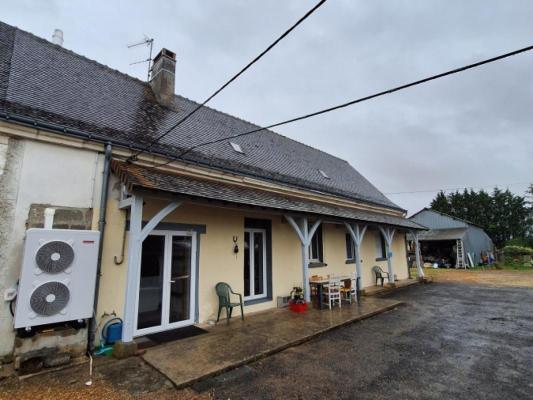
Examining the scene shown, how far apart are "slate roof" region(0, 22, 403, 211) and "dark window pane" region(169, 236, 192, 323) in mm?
2012

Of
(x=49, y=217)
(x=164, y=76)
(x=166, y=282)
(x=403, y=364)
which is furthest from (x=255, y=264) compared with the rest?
(x=164, y=76)

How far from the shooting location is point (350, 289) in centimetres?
848

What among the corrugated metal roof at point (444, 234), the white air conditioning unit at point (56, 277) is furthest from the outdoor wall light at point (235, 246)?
the corrugated metal roof at point (444, 234)

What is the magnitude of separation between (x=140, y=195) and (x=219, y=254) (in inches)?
103

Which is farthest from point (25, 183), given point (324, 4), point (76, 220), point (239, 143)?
point (239, 143)

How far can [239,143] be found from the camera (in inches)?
373

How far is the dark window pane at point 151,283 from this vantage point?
5.31m

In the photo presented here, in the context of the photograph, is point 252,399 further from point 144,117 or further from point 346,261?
point 346,261

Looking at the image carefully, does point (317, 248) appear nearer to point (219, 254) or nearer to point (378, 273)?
point (378, 273)

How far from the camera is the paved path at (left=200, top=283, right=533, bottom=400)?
3270mm

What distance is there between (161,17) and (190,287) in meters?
5.05

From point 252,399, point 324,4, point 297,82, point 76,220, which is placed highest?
point 297,82

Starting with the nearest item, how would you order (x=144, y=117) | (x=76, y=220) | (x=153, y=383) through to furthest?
1. (x=153, y=383)
2. (x=76, y=220)
3. (x=144, y=117)

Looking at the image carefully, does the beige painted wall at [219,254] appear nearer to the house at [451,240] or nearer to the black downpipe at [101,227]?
the black downpipe at [101,227]
